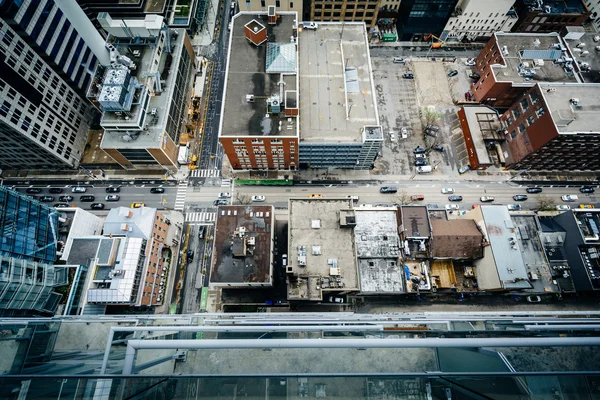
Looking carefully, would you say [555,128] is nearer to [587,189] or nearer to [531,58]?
[587,189]

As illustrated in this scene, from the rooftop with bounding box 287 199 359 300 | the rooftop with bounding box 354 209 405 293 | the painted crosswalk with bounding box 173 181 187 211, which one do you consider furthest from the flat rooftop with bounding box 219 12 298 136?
the rooftop with bounding box 354 209 405 293

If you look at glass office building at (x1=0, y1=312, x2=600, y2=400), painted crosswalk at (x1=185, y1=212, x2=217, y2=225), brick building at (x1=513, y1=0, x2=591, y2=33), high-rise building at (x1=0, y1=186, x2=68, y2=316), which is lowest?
glass office building at (x1=0, y1=312, x2=600, y2=400)

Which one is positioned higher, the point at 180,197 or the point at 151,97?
the point at 151,97

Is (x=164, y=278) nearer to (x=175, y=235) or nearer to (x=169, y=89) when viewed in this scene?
(x=175, y=235)

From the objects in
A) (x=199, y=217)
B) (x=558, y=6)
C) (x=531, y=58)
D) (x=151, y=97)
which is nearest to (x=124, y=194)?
(x=199, y=217)

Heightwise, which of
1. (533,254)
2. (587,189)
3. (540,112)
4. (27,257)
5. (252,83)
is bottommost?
(27,257)

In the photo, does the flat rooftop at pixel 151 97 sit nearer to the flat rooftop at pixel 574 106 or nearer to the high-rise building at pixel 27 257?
the high-rise building at pixel 27 257

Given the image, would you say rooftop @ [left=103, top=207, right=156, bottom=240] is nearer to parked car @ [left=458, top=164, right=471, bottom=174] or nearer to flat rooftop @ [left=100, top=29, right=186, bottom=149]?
flat rooftop @ [left=100, top=29, right=186, bottom=149]

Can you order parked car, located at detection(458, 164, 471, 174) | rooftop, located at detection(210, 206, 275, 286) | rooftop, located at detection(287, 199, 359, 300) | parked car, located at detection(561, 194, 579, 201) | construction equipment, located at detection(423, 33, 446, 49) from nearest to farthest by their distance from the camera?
rooftop, located at detection(287, 199, 359, 300) → rooftop, located at detection(210, 206, 275, 286) → parked car, located at detection(561, 194, 579, 201) → parked car, located at detection(458, 164, 471, 174) → construction equipment, located at detection(423, 33, 446, 49)
